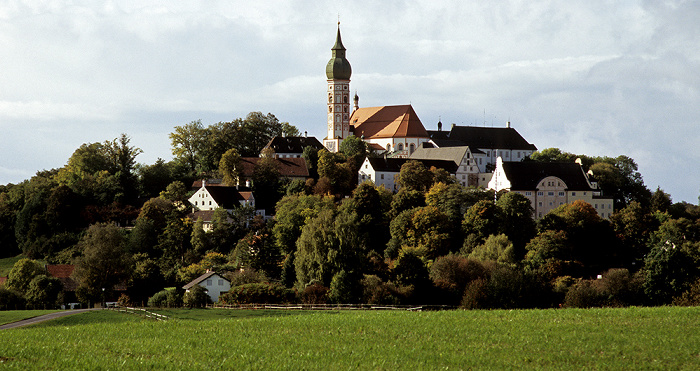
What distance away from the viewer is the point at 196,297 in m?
58.3

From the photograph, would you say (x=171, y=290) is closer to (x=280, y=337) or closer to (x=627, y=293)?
(x=627, y=293)

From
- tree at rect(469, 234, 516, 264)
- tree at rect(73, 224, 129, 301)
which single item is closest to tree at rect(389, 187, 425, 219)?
tree at rect(469, 234, 516, 264)

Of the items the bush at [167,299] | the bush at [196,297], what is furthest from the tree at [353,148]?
the bush at [196,297]

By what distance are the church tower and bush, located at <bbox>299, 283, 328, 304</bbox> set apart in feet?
211

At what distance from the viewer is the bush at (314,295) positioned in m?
51.9

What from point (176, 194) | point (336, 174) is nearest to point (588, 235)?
point (336, 174)

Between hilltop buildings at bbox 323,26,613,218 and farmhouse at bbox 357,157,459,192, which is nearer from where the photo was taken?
hilltop buildings at bbox 323,26,613,218

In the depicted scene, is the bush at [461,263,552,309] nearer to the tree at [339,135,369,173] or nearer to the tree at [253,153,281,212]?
the tree at [253,153,281,212]

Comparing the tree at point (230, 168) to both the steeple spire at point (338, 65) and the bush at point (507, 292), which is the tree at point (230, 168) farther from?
the bush at point (507, 292)

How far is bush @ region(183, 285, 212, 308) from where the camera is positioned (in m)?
57.6

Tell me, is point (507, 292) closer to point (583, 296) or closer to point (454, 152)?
point (583, 296)

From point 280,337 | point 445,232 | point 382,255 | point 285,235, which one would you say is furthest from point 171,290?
point 280,337

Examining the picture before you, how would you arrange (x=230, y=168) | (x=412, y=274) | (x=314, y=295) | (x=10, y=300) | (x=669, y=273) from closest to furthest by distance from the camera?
(x=314, y=295) → (x=669, y=273) → (x=412, y=274) → (x=10, y=300) → (x=230, y=168)

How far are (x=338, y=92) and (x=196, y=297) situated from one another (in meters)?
64.6
